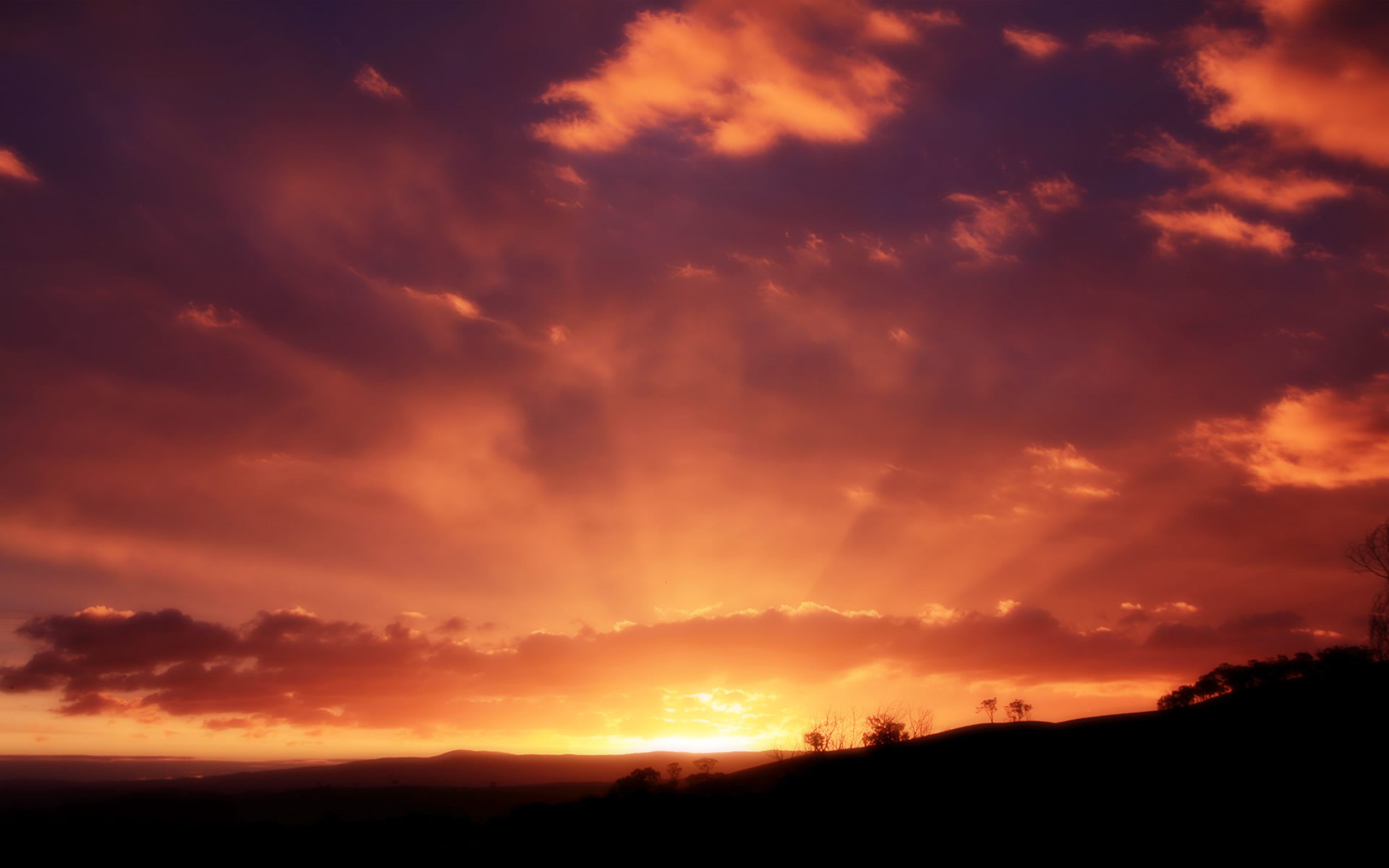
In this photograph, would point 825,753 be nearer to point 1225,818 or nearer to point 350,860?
point 1225,818

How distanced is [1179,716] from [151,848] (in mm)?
98864

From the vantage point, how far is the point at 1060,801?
29.4 m

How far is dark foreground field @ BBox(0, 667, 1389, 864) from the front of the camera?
81.4ft

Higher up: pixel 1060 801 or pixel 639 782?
pixel 1060 801

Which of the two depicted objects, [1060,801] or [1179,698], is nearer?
[1060,801]

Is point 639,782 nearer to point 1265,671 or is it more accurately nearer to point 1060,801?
point 1060,801

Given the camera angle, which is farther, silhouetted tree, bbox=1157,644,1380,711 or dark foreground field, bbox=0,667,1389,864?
silhouetted tree, bbox=1157,644,1380,711

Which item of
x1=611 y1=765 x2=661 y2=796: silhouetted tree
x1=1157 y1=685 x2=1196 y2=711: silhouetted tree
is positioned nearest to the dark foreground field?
x1=611 y1=765 x2=661 y2=796: silhouetted tree

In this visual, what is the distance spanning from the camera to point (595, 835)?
3981 centimetres

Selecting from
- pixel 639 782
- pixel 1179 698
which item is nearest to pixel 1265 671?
pixel 1179 698

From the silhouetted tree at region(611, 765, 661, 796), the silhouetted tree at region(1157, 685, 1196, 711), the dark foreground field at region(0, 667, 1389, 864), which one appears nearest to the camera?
the dark foreground field at region(0, 667, 1389, 864)

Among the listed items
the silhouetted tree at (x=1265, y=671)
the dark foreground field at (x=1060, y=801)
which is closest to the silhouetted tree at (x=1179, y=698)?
the silhouetted tree at (x=1265, y=671)

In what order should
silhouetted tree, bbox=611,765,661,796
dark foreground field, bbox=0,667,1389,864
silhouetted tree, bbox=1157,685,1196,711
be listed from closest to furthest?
dark foreground field, bbox=0,667,1389,864
silhouetted tree, bbox=611,765,661,796
silhouetted tree, bbox=1157,685,1196,711

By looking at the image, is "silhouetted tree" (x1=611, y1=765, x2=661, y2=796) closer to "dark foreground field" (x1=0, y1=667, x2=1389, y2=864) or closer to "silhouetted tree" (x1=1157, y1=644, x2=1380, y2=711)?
"dark foreground field" (x1=0, y1=667, x2=1389, y2=864)
